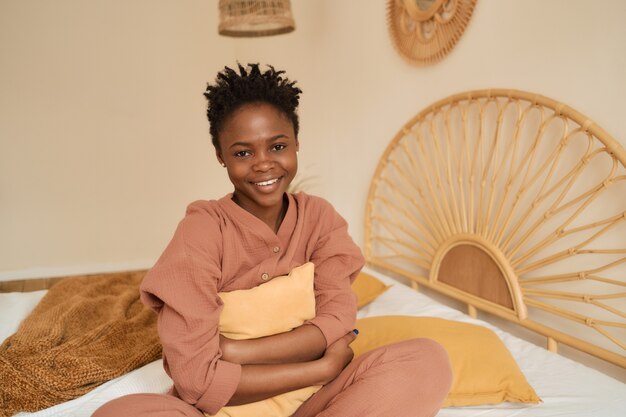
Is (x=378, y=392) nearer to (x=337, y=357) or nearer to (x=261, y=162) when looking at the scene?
(x=337, y=357)

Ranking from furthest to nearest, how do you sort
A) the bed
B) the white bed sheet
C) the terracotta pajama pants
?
the bed
the white bed sheet
the terracotta pajama pants

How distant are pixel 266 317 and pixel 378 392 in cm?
25

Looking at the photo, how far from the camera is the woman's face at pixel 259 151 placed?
3.22ft

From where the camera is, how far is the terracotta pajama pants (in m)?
0.80

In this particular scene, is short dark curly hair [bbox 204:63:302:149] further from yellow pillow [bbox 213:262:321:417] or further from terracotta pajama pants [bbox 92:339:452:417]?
terracotta pajama pants [bbox 92:339:452:417]

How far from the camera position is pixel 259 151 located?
993 mm

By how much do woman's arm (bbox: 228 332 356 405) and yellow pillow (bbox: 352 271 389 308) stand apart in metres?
0.66

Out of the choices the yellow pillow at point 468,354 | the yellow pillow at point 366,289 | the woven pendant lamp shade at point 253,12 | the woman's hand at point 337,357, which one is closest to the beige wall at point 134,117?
the woven pendant lamp shade at point 253,12

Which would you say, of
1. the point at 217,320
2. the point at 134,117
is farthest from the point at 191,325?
the point at 134,117

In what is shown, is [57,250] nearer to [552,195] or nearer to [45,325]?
[45,325]

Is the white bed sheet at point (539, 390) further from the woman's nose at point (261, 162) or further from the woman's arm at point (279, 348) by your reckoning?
the woman's nose at point (261, 162)

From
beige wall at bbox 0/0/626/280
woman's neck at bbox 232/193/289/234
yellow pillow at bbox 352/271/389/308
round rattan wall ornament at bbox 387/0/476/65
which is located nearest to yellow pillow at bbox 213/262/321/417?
woman's neck at bbox 232/193/289/234

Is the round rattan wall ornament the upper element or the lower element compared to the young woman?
upper

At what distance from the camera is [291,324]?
98 cm
